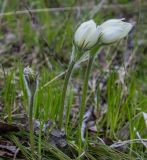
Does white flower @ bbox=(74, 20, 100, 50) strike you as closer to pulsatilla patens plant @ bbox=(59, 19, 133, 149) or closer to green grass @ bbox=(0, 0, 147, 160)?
pulsatilla patens plant @ bbox=(59, 19, 133, 149)

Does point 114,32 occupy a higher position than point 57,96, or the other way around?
point 114,32

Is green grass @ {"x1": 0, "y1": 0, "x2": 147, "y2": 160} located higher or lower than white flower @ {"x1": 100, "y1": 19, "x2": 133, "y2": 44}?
lower

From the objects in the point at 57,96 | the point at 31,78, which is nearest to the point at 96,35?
the point at 31,78

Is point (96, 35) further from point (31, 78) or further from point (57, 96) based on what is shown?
point (57, 96)

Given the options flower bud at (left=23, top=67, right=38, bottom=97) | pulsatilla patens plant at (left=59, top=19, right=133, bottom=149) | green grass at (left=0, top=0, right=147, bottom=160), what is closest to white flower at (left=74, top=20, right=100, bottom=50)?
pulsatilla patens plant at (left=59, top=19, right=133, bottom=149)

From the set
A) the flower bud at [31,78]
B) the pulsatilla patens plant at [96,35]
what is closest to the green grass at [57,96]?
the flower bud at [31,78]
